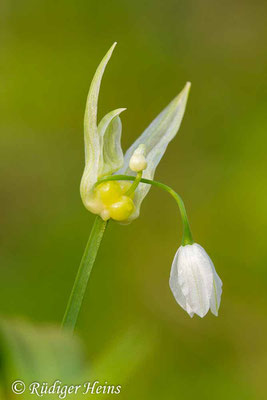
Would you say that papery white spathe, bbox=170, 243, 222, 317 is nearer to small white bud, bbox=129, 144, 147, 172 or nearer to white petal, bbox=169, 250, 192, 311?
white petal, bbox=169, 250, 192, 311

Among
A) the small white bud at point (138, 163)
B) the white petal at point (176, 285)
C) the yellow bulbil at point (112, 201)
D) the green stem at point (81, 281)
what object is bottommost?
the green stem at point (81, 281)

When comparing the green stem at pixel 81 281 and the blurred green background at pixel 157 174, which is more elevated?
the blurred green background at pixel 157 174

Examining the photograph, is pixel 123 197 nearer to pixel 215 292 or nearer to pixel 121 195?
pixel 121 195

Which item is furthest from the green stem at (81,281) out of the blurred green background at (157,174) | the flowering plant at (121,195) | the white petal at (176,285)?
the blurred green background at (157,174)

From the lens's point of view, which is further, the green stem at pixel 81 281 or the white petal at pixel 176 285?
the white petal at pixel 176 285

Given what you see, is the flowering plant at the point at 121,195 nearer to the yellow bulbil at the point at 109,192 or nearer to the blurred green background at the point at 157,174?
the yellow bulbil at the point at 109,192

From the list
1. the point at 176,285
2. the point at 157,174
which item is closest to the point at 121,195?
the point at 176,285

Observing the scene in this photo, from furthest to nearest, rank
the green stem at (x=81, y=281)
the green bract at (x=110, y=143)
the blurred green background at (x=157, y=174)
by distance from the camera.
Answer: the blurred green background at (x=157, y=174)
the green bract at (x=110, y=143)
the green stem at (x=81, y=281)
